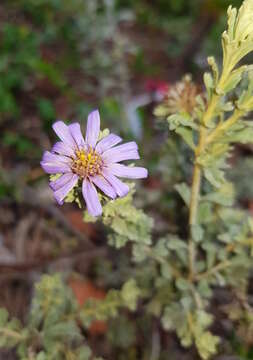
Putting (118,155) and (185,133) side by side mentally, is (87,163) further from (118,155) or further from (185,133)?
(185,133)

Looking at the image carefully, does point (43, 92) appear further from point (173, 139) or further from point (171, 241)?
point (171, 241)

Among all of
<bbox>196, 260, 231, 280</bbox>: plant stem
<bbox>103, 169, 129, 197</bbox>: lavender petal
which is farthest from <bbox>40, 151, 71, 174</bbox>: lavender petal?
<bbox>196, 260, 231, 280</bbox>: plant stem

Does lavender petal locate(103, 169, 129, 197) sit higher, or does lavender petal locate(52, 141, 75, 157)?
lavender petal locate(52, 141, 75, 157)

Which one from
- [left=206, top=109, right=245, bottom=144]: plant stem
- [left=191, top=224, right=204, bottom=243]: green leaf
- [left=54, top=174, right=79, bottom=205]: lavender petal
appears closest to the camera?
[left=54, top=174, right=79, bottom=205]: lavender petal

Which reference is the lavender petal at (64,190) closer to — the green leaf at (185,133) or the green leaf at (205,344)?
the green leaf at (185,133)

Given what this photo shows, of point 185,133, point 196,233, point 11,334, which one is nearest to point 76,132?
point 185,133

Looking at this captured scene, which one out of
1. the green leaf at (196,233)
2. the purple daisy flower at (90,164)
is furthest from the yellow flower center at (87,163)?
the green leaf at (196,233)

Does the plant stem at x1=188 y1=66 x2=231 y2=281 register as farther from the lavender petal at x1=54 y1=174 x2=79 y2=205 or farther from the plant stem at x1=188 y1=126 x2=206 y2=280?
the lavender petal at x1=54 y1=174 x2=79 y2=205
